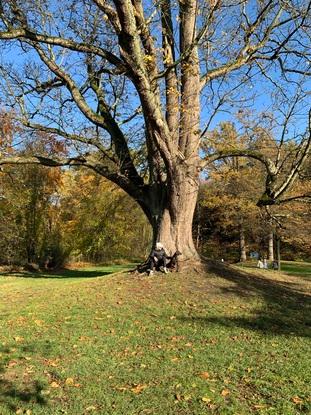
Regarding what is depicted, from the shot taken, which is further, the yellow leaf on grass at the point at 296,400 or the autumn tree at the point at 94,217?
the autumn tree at the point at 94,217

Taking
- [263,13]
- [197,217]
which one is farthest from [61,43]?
[197,217]

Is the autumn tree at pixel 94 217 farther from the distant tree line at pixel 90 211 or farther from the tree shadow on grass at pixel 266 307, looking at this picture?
the tree shadow on grass at pixel 266 307

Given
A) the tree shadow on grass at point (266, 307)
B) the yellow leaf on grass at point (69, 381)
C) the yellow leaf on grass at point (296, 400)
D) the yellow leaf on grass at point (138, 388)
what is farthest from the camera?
the tree shadow on grass at point (266, 307)

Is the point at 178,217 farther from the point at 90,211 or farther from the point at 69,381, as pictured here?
the point at 90,211

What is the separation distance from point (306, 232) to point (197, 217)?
12.5 meters

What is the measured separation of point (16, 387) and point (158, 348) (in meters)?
2.20

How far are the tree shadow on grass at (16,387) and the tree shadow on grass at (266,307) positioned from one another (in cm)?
337

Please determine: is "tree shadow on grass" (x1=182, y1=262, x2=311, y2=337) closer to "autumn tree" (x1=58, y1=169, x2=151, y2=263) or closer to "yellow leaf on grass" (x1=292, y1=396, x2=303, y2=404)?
"yellow leaf on grass" (x1=292, y1=396, x2=303, y2=404)

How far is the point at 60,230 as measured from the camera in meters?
27.6

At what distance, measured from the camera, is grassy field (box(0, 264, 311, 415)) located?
486 cm

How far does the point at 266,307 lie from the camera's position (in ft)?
30.5

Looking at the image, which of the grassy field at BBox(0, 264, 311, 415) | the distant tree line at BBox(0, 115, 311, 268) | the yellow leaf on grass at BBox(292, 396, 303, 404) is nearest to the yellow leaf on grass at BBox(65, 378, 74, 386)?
the grassy field at BBox(0, 264, 311, 415)

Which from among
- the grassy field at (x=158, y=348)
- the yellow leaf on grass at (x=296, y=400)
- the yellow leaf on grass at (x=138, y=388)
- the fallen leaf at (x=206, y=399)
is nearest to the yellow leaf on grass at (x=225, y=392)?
the grassy field at (x=158, y=348)

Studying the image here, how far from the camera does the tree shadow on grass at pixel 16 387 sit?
4.86 meters
